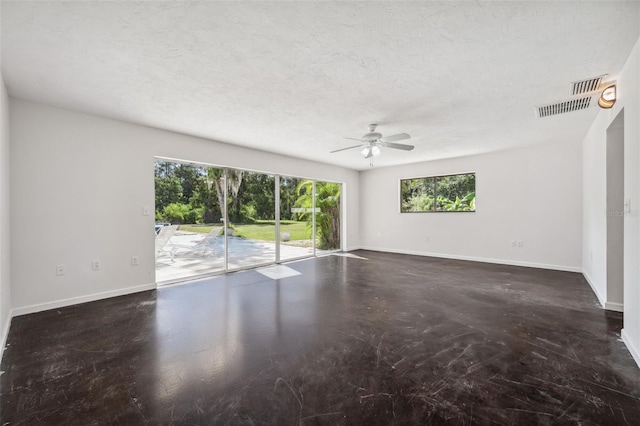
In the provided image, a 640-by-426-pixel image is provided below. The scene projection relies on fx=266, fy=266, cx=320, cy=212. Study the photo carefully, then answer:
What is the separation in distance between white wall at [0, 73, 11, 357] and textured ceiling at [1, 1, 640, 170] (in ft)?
1.16

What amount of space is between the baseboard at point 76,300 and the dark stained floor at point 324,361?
151 mm

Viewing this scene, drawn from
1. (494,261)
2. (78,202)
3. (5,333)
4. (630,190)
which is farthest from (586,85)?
(5,333)

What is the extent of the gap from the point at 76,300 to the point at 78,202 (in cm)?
128

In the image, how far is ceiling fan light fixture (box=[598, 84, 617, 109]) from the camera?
271 cm

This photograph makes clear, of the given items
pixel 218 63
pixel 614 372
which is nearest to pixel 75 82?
pixel 218 63

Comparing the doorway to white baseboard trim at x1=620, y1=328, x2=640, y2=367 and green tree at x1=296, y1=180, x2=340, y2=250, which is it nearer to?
white baseboard trim at x1=620, y1=328, x2=640, y2=367

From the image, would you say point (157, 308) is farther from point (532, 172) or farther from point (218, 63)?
point (532, 172)

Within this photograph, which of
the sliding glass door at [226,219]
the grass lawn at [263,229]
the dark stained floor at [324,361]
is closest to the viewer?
the dark stained floor at [324,361]

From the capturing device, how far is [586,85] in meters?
2.81

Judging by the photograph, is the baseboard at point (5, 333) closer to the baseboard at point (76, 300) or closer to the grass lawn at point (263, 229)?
the baseboard at point (76, 300)

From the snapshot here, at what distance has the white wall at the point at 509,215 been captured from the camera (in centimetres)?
519

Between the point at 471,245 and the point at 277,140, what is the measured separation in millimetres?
5130

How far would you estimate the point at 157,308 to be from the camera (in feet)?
11.0

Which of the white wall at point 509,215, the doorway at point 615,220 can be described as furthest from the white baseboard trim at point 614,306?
the white wall at point 509,215
